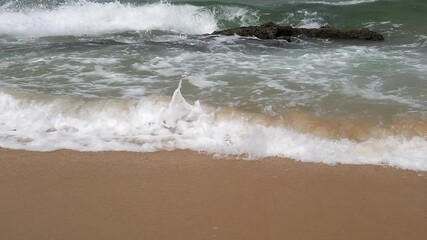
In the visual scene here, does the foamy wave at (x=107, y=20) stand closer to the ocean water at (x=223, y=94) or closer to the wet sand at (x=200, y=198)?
the ocean water at (x=223, y=94)

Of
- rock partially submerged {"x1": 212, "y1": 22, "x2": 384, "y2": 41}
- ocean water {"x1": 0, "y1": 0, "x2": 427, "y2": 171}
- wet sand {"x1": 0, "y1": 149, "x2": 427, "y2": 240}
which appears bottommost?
wet sand {"x1": 0, "y1": 149, "x2": 427, "y2": 240}

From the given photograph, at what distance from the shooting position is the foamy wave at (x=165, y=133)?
4496 millimetres

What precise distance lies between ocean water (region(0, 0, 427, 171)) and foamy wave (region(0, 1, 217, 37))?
0.87 m

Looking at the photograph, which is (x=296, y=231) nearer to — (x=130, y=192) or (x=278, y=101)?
(x=130, y=192)

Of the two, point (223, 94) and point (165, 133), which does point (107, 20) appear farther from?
point (165, 133)

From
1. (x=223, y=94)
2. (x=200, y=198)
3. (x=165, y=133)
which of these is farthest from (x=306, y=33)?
(x=200, y=198)

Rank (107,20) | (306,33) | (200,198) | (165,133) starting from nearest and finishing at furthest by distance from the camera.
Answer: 1. (200,198)
2. (165,133)
3. (306,33)
4. (107,20)

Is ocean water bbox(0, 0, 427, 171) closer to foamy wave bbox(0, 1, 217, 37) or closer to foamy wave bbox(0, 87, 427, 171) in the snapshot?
foamy wave bbox(0, 87, 427, 171)

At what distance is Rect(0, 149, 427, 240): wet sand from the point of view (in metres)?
3.37

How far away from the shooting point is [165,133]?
504 centimetres

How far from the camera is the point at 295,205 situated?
3641 mm

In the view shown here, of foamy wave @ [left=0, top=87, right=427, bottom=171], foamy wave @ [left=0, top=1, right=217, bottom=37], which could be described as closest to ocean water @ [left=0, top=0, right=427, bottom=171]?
foamy wave @ [left=0, top=87, right=427, bottom=171]

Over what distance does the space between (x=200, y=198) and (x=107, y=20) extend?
10209mm

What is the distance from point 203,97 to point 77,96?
5.26 feet
